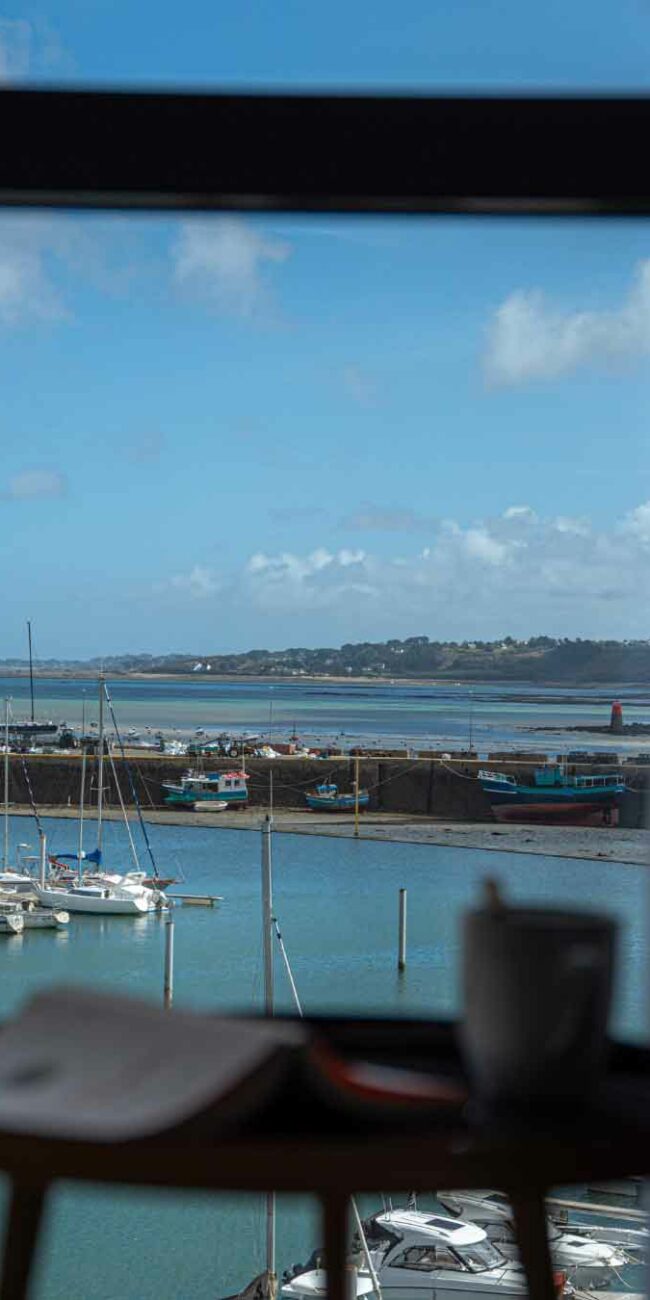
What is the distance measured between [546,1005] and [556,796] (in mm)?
2236

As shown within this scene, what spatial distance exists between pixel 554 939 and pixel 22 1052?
0.94 ft

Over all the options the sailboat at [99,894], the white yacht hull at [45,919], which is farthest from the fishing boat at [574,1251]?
the white yacht hull at [45,919]

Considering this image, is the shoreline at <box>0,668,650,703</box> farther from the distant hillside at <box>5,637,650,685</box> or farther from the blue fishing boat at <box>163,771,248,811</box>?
the blue fishing boat at <box>163,771,248,811</box>

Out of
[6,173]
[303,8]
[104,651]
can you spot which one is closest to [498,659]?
[104,651]

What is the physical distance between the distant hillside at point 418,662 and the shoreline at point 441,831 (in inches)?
11.5

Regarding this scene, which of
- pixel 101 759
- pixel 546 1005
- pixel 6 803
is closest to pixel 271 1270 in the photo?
pixel 101 759

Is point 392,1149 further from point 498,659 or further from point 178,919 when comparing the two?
point 178,919

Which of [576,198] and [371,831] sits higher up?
[576,198]

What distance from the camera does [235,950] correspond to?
23.8ft

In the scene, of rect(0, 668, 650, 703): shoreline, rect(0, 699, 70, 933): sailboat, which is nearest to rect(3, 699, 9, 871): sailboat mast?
rect(0, 699, 70, 933): sailboat

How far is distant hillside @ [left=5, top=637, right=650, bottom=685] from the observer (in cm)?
191

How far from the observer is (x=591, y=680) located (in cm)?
190

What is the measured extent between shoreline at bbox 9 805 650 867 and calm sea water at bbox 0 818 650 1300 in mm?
58

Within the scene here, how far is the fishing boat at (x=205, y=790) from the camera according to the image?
3.86m
